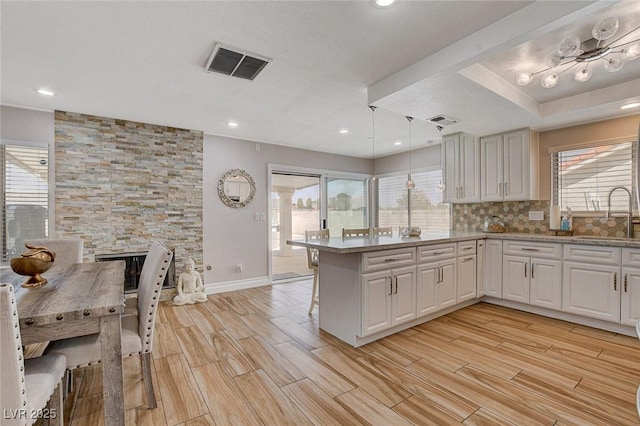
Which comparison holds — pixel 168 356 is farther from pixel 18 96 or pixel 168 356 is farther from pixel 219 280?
pixel 18 96

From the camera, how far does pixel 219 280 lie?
452 centimetres

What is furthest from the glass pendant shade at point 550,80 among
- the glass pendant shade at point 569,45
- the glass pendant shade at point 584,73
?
the glass pendant shade at point 569,45

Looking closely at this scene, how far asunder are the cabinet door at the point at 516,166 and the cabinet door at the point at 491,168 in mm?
72

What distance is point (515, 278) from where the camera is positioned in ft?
11.6

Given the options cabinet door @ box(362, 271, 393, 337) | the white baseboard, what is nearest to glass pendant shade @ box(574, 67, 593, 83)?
cabinet door @ box(362, 271, 393, 337)

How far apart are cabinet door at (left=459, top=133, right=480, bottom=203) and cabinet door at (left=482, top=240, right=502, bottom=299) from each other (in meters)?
0.75

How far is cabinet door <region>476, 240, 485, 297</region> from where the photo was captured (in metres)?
3.72

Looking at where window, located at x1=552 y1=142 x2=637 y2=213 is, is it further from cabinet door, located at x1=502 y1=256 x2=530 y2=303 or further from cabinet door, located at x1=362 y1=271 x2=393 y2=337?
cabinet door, located at x1=362 y1=271 x2=393 y2=337

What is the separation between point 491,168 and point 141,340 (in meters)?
4.36

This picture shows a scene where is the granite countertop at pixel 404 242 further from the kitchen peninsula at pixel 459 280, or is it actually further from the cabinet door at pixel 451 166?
the cabinet door at pixel 451 166

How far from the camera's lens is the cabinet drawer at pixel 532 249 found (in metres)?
3.23

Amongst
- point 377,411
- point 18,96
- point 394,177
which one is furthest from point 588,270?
point 18,96

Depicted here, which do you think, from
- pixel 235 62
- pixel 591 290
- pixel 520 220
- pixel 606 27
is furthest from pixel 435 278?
pixel 235 62

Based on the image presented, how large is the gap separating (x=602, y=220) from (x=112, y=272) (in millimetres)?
4996
